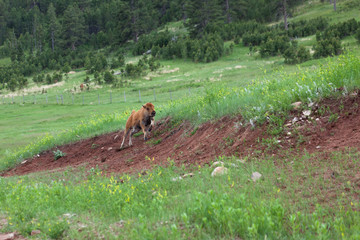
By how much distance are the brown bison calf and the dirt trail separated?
0.45 meters

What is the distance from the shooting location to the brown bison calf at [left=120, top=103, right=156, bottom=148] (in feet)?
40.2

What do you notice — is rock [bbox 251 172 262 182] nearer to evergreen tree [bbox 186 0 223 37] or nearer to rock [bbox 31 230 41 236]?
rock [bbox 31 230 41 236]

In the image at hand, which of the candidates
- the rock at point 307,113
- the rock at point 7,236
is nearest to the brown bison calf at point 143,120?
the rock at point 307,113

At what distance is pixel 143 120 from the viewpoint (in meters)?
12.7

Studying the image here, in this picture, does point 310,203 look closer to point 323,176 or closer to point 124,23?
point 323,176

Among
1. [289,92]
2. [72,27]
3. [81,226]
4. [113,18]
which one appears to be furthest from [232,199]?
[113,18]

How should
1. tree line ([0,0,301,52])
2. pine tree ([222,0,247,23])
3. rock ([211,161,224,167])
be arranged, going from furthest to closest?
A: pine tree ([222,0,247,23])
tree line ([0,0,301,52])
rock ([211,161,224,167])

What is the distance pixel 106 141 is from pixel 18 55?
101 m

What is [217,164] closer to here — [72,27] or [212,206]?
[212,206]

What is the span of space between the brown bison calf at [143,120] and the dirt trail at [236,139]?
45 cm

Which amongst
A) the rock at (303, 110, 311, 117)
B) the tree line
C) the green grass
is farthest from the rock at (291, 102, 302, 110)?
the tree line

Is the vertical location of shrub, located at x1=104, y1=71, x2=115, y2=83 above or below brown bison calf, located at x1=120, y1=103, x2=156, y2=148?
below

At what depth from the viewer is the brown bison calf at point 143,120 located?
40.2 ft

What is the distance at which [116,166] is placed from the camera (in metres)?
9.91
